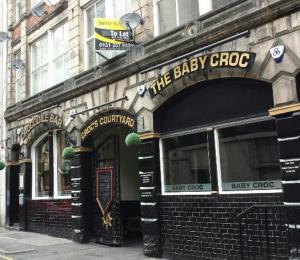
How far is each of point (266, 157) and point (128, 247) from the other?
5426mm

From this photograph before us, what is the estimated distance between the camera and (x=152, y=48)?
1120 centimetres

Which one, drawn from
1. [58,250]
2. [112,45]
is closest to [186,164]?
[112,45]

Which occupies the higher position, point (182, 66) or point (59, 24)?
point (59, 24)

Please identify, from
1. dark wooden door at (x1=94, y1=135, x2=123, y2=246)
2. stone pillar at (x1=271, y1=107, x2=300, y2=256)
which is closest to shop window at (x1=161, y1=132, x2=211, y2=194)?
stone pillar at (x1=271, y1=107, x2=300, y2=256)

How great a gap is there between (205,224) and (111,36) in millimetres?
5473

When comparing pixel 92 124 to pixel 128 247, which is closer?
pixel 128 247

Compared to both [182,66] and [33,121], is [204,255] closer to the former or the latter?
[182,66]

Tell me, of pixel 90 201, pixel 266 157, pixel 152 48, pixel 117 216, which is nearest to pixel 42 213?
pixel 90 201

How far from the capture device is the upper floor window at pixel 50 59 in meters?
16.0

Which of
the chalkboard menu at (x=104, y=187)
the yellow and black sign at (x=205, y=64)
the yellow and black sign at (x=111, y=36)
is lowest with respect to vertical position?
the chalkboard menu at (x=104, y=187)

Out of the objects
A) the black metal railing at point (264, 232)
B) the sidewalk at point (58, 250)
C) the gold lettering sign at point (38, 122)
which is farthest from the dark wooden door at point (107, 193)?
the black metal railing at point (264, 232)

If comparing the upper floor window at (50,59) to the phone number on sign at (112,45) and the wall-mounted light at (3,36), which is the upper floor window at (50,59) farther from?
the phone number on sign at (112,45)

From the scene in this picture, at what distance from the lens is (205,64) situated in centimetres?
953

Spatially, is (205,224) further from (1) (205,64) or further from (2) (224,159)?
(1) (205,64)
